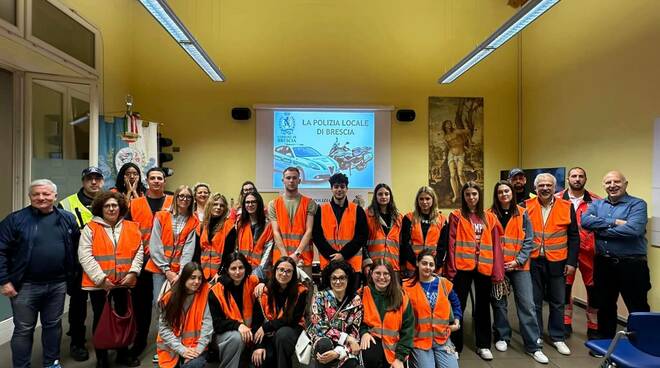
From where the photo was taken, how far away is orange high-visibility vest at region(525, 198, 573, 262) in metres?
3.14

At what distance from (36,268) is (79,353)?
2.96 feet

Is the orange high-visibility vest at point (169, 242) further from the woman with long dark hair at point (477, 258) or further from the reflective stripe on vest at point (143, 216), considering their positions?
the woman with long dark hair at point (477, 258)

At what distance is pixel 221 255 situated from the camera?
300 cm

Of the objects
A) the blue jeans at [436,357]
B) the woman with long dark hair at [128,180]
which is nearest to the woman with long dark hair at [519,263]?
the blue jeans at [436,357]

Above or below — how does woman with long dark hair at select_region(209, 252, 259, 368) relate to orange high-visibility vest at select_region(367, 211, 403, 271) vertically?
below

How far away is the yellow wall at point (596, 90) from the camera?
Answer: 3.66m

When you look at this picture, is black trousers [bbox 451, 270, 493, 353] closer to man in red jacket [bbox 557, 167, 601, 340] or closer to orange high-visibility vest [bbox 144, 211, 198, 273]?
man in red jacket [bbox 557, 167, 601, 340]

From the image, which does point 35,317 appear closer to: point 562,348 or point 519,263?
point 519,263

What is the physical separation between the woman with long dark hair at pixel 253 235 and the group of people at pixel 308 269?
0.01 metres

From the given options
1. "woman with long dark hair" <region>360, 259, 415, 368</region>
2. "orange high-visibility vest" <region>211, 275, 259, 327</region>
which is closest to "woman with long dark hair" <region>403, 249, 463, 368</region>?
"woman with long dark hair" <region>360, 259, 415, 368</region>

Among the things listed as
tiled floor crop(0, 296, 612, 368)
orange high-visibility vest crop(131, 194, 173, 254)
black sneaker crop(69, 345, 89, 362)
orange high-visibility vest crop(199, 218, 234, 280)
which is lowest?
tiled floor crop(0, 296, 612, 368)

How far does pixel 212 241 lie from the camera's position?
299cm

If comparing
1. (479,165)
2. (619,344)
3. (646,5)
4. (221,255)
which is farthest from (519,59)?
(221,255)

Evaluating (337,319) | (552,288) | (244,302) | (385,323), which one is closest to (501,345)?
(552,288)
